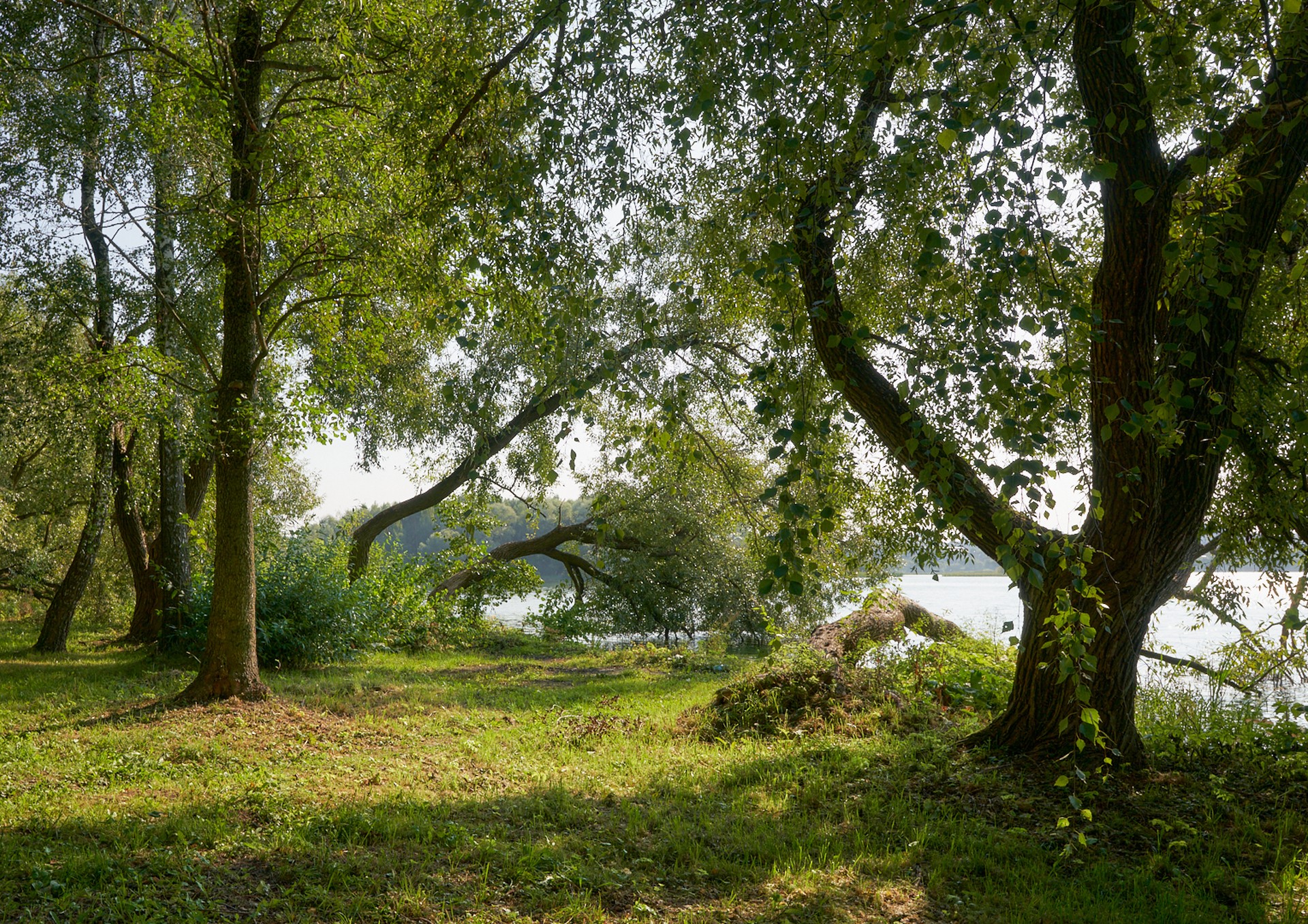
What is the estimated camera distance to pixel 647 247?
14.0ft

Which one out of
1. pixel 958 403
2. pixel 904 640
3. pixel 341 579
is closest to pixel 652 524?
pixel 341 579

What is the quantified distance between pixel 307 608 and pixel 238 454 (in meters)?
3.64

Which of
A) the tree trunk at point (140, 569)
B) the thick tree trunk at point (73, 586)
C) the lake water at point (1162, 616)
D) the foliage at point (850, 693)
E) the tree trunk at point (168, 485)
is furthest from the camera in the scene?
the tree trunk at point (140, 569)

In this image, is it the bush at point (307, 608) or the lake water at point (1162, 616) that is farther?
the bush at point (307, 608)

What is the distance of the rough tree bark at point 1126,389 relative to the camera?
451cm

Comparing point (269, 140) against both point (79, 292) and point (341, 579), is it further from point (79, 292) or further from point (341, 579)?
point (341, 579)

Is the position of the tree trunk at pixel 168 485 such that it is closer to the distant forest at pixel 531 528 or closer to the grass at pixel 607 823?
the distant forest at pixel 531 528

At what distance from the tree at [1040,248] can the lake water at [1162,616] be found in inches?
21.3

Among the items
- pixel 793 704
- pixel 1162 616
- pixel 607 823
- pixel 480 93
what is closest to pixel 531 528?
pixel 607 823

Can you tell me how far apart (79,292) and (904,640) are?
33.3 ft

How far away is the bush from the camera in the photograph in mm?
10656

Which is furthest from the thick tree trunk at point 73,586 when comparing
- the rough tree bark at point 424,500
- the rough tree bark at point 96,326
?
the rough tree bark at point 424,500

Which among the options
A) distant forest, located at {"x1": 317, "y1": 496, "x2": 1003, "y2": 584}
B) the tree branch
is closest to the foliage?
distant forest, located at {"x1": 317, "y1": 496, "x2": 1003, "y2": 584}

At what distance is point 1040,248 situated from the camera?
3076mm
